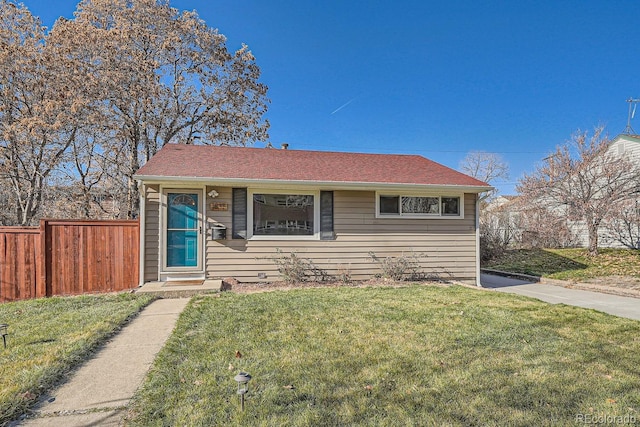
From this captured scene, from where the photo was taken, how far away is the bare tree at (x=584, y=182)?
10.9 metres

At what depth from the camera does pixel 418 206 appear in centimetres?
806

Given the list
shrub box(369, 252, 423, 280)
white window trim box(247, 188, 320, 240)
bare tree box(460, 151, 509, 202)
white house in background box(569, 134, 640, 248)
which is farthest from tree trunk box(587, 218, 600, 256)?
bare tree box(460, 151, 509, 202)

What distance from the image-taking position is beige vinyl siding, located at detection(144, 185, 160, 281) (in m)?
6.89

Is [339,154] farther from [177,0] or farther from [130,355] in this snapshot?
[177,0]

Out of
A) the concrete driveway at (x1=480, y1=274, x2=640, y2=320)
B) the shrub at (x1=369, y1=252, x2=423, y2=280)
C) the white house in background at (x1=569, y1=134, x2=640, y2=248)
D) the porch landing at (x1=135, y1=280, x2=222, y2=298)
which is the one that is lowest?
the concrete driveway at (x1=480, y1=274, x2=640, y2=320)

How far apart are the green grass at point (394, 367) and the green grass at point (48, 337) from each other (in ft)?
2.60

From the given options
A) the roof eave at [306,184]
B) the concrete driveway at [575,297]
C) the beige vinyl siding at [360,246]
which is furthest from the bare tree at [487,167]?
the roof eave at [306,184]

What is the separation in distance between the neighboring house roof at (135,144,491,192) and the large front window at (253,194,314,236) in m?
0.51

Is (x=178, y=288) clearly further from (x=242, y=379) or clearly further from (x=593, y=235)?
(x=593, y=235)

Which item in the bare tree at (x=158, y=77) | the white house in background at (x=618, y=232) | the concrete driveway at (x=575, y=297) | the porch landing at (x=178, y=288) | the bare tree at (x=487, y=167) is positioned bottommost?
the concrete driveway at (x=575, y=297)

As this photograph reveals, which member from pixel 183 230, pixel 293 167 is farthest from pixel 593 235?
pixel 183 230

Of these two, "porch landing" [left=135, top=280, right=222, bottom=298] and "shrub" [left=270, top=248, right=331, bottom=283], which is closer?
"porch landing" [left=135, top=280, right=222, bottom=298]

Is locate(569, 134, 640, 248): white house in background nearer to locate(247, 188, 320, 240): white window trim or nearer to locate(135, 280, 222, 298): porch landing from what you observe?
locate(247, 188, 320, 240): white window trim

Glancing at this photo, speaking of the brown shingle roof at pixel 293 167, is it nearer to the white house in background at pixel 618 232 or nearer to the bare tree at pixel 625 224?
the bare tree at pixel 625 224
